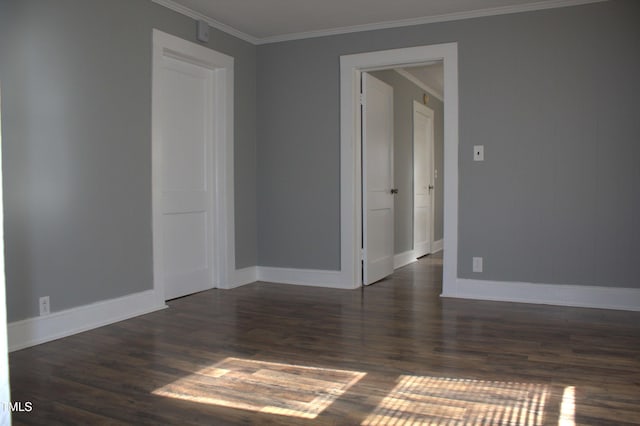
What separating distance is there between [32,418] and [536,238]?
367 centimetres

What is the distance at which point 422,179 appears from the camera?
748 centimetres

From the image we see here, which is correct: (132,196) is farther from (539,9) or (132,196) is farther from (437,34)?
(539,9)

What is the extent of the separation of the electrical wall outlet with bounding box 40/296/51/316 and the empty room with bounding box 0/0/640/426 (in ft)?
0.08

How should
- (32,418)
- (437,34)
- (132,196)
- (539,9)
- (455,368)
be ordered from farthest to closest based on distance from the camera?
(437,34) < (539,9) < (132,196) < (455,368) < (32,418)

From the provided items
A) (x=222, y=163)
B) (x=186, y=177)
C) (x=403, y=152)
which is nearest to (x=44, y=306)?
(x=186, y=177)

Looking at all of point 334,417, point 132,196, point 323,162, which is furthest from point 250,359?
point 323,162

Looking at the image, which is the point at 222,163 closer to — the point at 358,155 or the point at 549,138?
the point at 358,155

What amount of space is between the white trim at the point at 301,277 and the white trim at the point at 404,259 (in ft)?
4.60

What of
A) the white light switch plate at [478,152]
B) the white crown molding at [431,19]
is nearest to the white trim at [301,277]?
the white light switch plate at [478,152]

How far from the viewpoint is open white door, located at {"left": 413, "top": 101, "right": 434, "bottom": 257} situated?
23.4 ft

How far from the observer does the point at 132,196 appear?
381 centimetres

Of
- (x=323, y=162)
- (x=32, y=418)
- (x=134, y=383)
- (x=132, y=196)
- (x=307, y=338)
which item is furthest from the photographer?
(x=323, y=162)

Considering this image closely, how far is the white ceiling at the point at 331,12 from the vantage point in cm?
416

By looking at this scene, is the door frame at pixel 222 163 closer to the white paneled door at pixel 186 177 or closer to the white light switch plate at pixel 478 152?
the white paneled door at pixel 186 177
